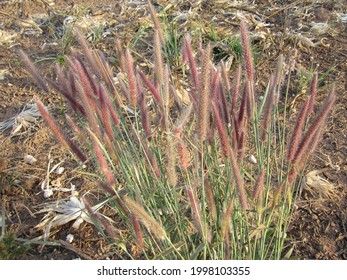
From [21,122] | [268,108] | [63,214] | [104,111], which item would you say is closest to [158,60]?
[104,111]

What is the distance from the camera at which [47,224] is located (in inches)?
90.1

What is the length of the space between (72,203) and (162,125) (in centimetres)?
96

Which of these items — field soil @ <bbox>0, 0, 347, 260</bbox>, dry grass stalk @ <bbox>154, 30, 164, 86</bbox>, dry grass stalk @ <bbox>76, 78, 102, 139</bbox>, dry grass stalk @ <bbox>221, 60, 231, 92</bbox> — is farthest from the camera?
field soil @ <bbox>0, 0, 347, 260</bbox>

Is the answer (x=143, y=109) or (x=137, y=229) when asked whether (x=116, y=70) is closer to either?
(x=143, y=109)

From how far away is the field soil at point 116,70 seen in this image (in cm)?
221

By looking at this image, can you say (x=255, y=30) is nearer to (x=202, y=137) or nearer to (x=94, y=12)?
(x=94, y=12)

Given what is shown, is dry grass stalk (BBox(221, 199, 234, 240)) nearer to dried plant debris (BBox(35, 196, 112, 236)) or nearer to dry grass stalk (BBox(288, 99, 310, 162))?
dry grass stalk (BBox(288, 99, 310, 162))

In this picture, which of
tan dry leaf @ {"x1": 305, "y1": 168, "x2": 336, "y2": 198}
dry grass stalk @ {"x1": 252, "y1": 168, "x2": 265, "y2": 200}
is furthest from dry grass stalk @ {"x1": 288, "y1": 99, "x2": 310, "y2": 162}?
tan dry leaf @ {"x1": 305, "y1": 168, "x2": 336, "y2": 198}

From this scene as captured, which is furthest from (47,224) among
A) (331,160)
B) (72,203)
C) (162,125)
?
(331,160)

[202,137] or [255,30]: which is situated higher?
[202,137]

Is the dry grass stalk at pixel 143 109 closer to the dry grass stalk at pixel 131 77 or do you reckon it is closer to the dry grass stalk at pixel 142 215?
the dry grass stalk at pixel 131 77

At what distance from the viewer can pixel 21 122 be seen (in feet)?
9.79

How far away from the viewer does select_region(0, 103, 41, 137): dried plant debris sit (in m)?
2.96

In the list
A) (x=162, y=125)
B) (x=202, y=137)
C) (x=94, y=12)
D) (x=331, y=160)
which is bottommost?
(x=331, y=160)
